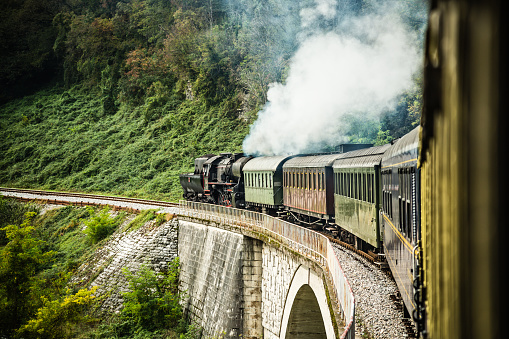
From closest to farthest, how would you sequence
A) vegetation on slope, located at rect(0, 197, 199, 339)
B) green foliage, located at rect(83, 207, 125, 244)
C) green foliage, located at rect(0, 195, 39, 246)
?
vegetation on slope, located at rect(0, 197, 199, 339) < green foliage, located at rect(83, 207, 125, 244) < green foliage, located at rect(0, 195, 39, 246)

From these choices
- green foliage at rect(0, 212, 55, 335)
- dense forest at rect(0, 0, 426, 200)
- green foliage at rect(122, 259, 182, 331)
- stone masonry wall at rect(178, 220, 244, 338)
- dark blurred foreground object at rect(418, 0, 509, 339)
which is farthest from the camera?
dense forest at rect(0, 0, 426, 200)

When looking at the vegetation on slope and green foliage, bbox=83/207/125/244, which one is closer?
the vegetation on slope

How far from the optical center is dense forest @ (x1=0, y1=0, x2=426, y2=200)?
3650 centimetres

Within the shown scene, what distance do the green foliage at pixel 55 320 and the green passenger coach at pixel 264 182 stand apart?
27.4ft

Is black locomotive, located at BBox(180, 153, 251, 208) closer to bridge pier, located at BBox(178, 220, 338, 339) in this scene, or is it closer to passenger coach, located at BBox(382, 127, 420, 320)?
bridge pier, located at BBox(178, 220, 338, 339)

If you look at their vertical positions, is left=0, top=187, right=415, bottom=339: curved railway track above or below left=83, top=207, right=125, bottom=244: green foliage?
above

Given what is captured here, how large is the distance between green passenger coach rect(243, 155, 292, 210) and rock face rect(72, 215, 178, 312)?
187 inches

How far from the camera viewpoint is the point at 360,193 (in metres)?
12.4

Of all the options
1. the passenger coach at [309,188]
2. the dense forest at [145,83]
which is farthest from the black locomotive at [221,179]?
the dense forest at [145,83]

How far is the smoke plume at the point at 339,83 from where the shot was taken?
2816 cm

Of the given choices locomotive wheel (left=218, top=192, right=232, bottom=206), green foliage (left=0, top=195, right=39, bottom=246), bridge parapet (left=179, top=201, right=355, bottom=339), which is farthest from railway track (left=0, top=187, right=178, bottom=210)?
bridge parapet (left=179, top=201, right=355, bottom=339)

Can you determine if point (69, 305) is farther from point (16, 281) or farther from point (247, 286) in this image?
point (247, 286)

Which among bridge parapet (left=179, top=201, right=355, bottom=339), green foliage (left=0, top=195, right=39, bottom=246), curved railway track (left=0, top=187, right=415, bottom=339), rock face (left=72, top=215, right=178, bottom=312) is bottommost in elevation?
rock face (left=72, top=215, right=178, bottom=312)

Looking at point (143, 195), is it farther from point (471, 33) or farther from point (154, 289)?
point (471, 33)
